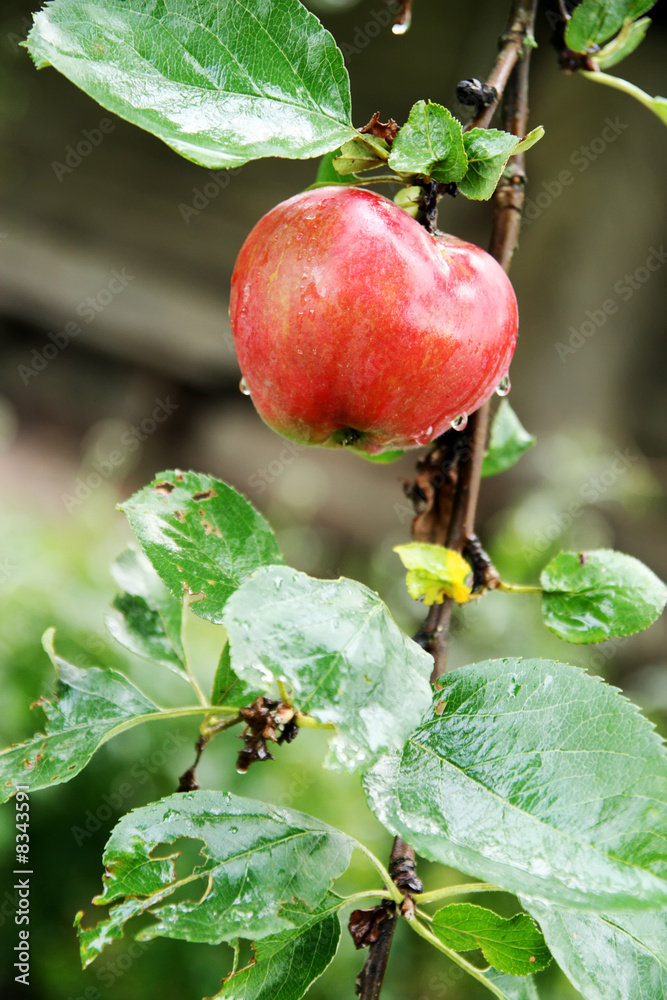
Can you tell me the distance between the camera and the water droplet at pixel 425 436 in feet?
1.55

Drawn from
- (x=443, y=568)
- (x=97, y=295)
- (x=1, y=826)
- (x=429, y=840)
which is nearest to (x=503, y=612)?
(x=1, y=826)

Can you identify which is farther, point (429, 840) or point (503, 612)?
point (503, 612)

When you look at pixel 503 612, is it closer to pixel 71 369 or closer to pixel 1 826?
pixel 1 826

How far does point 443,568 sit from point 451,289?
0.54 feet

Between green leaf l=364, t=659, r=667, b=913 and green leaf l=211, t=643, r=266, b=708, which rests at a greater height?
green leaf l=364, t=659, r=667, b=913

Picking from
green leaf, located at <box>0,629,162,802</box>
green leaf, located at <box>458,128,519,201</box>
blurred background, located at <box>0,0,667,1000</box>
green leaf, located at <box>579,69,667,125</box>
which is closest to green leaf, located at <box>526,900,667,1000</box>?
green leaf, located at <box>0,629,162,802</box>

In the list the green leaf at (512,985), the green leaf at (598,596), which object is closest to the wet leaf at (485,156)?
the green leaf at (598,596)

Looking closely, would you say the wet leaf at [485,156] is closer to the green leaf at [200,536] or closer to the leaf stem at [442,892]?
the green leaf at [200,536]

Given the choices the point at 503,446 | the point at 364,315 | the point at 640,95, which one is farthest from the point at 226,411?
the point at 364,315

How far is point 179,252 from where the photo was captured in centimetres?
374

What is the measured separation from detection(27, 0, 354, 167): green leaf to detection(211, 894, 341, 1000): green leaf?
37cm

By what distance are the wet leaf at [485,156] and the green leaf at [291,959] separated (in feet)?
1.23

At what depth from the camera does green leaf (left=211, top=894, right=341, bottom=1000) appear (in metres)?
0.40

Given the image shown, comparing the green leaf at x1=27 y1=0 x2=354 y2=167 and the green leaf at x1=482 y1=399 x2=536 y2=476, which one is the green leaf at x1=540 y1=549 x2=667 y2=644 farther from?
the green leaf at x1=27 y1=0 x2=354 y2=167
